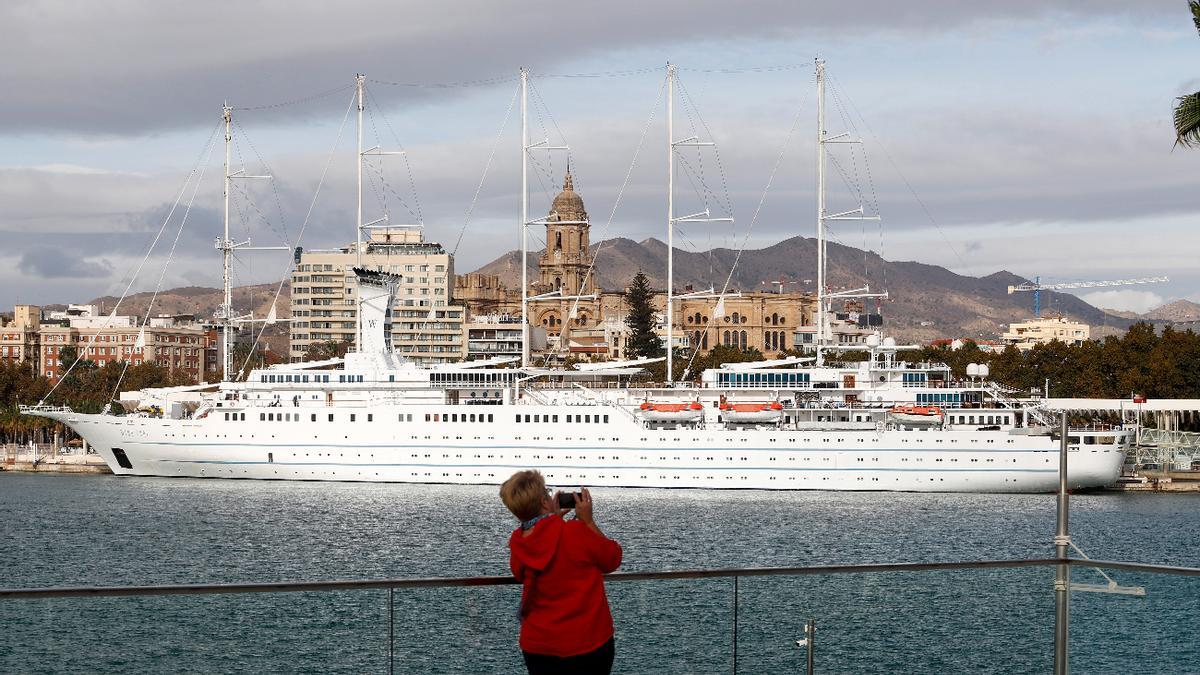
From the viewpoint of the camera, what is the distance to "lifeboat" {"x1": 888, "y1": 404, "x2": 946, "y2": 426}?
5516 cm

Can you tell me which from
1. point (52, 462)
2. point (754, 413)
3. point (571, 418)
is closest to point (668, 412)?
point (754, 413)

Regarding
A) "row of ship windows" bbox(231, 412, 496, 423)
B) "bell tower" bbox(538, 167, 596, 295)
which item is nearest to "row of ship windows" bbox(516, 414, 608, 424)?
"row of ship windows" bbox(231, 412, 496, 423)

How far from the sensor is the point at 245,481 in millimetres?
58250

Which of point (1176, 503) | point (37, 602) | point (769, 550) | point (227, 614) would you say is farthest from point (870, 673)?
point (1176, 503)

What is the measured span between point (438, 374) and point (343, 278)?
83.7 m

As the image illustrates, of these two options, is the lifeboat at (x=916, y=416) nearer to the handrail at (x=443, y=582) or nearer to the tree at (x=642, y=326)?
the handrail at (x=443, y=582)

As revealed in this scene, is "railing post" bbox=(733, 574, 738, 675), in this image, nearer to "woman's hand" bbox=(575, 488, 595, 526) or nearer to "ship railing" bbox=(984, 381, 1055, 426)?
"woman's hand" bbox=(575, 488, 595, 526)

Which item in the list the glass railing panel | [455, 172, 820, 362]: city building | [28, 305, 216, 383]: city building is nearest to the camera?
the glass railing panel

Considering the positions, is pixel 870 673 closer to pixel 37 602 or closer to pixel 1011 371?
pixel 37 602

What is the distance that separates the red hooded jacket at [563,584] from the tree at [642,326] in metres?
108

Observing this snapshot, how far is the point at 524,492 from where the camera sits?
7.00 m

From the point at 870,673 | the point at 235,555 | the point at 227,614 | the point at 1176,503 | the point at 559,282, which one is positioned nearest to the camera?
the point at 227,614

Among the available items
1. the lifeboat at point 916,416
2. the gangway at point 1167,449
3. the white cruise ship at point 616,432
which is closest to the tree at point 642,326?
the gangway at point 1167,449

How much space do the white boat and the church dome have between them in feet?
325
